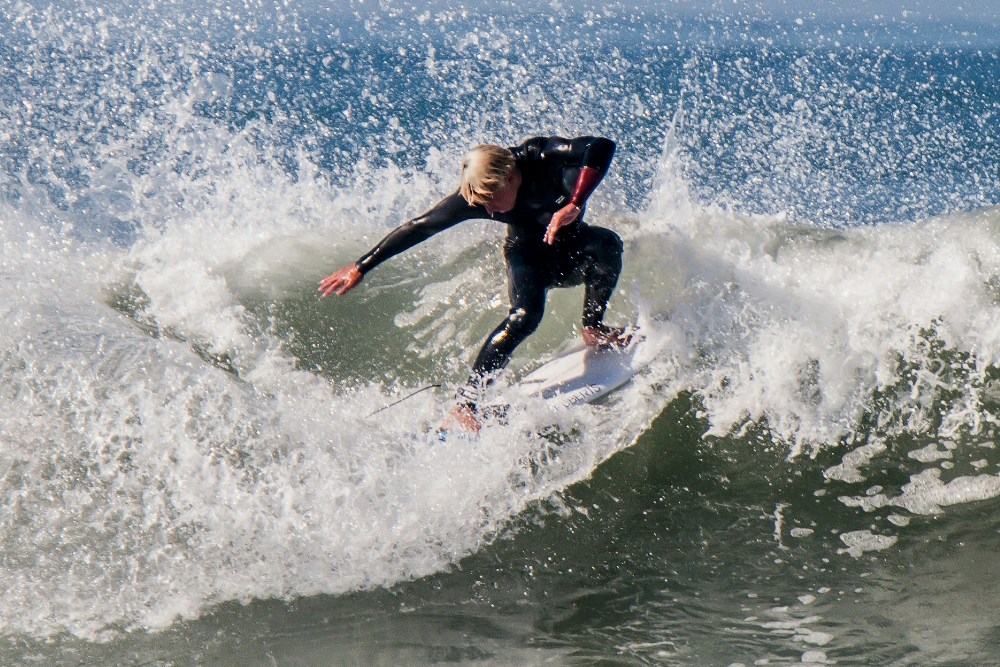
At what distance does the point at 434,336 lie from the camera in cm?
535

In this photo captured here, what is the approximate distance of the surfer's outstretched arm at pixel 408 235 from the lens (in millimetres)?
3975

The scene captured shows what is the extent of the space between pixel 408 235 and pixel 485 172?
23.4 inches

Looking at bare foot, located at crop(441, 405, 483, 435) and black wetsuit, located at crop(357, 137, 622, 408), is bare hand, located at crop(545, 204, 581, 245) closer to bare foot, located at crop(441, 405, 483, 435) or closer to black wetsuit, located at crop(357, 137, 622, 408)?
black wetsuit, located at crop(357, 137, 622, 408)

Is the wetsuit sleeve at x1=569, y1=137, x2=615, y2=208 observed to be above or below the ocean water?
above

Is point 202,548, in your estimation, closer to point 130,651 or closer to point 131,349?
point 130,651

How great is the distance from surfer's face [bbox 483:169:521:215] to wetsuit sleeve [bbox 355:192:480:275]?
0.14m

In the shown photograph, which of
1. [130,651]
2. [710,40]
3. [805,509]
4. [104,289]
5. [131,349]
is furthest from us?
[710,40]

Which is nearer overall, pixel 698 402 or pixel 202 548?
pixel 202 548

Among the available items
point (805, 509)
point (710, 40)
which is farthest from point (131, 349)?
point (710, 40)

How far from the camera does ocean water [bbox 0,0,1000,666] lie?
10.2 ft

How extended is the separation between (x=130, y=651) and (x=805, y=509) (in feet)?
8.53

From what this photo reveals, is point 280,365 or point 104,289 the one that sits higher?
point 104,289

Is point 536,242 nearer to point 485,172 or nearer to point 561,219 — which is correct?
point 561,219

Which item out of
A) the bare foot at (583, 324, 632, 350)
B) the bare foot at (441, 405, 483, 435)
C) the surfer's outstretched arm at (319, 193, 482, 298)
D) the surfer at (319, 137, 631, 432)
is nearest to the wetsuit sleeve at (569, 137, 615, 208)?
the surfer at (319, 137, 631, 432)
